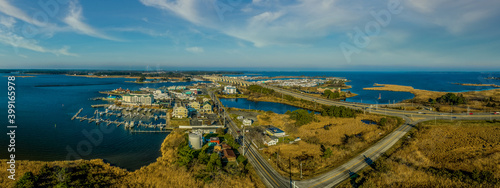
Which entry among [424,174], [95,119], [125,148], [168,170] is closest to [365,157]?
[424,174]

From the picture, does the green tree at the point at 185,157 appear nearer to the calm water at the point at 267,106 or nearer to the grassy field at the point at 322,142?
the grassy field at the point at 322,142

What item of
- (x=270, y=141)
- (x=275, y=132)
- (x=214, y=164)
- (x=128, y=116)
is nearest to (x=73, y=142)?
(x=128, y=116)

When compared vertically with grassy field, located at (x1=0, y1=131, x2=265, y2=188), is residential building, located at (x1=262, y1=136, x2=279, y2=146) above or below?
above

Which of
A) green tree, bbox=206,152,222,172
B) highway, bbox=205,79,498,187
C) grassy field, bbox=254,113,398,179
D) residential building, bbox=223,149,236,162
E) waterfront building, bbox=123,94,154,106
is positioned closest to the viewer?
highway, bbox=205,79,498,187

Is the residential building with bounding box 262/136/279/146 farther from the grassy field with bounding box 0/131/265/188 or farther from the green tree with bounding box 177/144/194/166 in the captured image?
the green tree with bounding box 177/144/194/166

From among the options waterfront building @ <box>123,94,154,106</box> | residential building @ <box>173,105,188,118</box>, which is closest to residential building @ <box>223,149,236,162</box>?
residential building @ <box>173,105,188,118</box>

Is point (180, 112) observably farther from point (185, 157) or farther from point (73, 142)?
point (185, 157)

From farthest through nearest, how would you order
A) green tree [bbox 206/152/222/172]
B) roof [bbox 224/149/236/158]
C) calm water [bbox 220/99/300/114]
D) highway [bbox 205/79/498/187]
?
calm water [bbox 220/99/300/114]
roof [bbox 224/149/236/158]
green tree [bbox 206/152/222/172]
highway [bbox 205/79/498/187]
